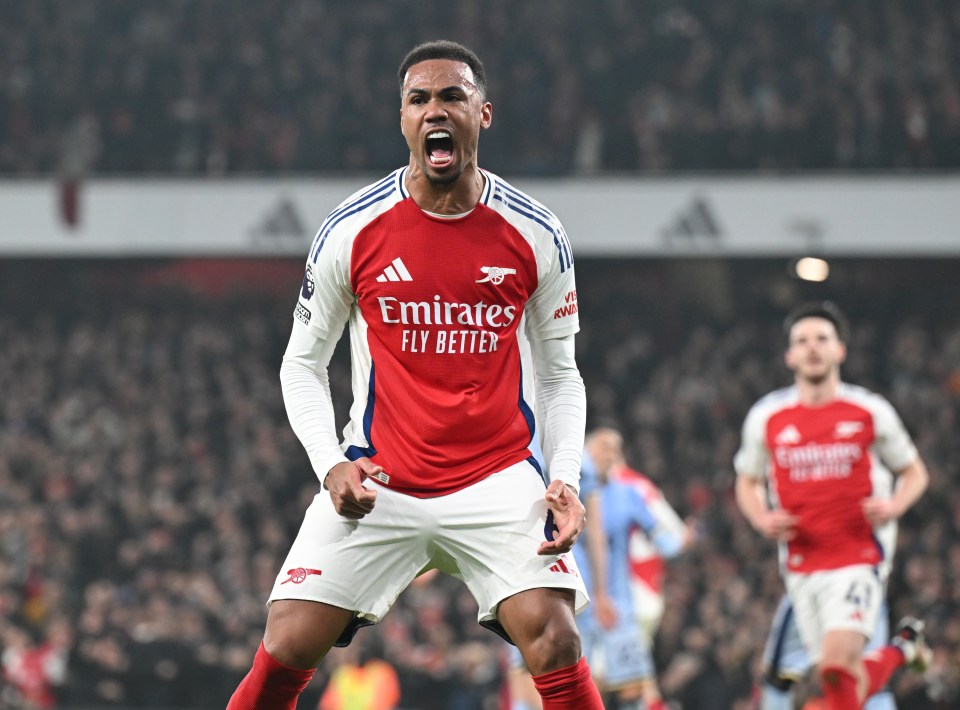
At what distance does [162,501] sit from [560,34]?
8045 millimetres

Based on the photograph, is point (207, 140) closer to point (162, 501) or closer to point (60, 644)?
point (162, 501)

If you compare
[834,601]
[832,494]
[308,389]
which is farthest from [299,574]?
[832,494]

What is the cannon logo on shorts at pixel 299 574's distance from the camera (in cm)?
361

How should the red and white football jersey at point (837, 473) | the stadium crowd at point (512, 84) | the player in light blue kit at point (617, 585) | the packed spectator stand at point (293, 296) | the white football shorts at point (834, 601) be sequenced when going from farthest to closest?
the stadium crowd at point (512, 84)
the packed spectator stand at point (293, 296)
the player in light blue kit at point (617, 585)
the red and white football jersey at point (837, 473)
the white football shorts at point (834, 601)

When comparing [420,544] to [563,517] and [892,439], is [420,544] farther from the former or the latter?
[892,439]

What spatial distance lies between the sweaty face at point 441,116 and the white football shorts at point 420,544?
0.83 meters

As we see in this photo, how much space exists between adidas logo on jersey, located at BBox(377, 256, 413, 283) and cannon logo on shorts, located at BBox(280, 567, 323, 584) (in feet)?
2.53

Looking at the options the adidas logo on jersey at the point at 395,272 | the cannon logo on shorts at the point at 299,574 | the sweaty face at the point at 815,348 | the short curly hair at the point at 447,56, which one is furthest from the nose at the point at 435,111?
the sweaty face at the point at 815,348

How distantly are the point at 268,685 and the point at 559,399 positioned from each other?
3.55 ft

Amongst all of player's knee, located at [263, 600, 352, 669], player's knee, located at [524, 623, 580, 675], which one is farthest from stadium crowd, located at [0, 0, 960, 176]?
player's knee, located at [524, 623, 580, 675]

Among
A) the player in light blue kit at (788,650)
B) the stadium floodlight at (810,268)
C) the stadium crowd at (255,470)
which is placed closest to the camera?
the player in light blue kit at (788,650)

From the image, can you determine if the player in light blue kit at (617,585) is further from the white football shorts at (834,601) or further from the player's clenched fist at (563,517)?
the player's clenched fist at (563,517)

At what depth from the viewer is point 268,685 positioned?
3.60m

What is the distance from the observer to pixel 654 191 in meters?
16.7
